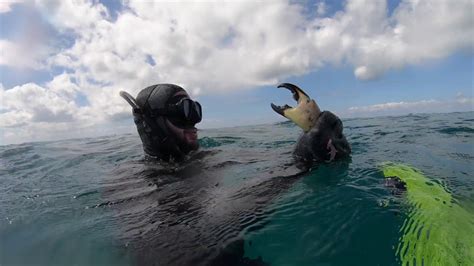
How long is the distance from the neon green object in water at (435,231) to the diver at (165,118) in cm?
310

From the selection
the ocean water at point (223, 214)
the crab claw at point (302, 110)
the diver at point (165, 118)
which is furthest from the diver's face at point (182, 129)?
the crab claw at point (302, 110)

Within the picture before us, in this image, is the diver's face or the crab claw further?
the diver's face

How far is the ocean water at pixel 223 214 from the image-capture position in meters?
2.81

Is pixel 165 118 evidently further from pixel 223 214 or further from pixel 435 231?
pixel 435 231

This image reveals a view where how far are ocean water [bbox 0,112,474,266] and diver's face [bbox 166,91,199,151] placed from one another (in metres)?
0.30

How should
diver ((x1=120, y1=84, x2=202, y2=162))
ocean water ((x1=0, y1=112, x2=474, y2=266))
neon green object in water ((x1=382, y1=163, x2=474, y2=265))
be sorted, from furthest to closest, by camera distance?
diver ((x1=120, y1=84, x2=202, y2=162)) → ocean water ((x1=0, y1=112, x2=474, y2=266)) → neon green object in water ((x1=382, y1=163, x2=474, y2=265))

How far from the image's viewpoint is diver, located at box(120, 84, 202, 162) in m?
5.15

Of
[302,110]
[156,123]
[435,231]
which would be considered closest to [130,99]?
[156,123]

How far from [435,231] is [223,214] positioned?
1.82 meters

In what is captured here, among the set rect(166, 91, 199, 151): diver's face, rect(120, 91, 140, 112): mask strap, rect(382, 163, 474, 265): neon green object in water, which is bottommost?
rect(382, 163, 474, 265): neon green object in water

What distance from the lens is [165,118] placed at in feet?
16.9

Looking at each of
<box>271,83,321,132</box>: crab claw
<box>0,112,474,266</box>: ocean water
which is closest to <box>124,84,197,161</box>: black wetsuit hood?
<box>0,112,474,266</box>: ocean water

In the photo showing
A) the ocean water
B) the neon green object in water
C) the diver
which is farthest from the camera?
the diver

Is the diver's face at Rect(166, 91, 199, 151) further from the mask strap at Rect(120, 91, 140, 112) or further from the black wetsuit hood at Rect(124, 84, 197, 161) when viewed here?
the mask strap at Rect(120, 91, 140, 112)
